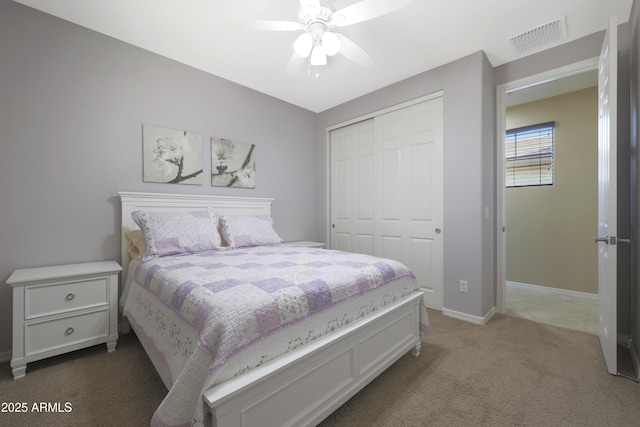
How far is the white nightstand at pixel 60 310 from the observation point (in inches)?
68.8

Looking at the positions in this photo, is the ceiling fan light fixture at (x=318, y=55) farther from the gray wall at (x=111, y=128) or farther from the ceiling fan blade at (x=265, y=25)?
the gray wall at (x=111, y=128)

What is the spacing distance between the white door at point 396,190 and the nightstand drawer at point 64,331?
9.14ft

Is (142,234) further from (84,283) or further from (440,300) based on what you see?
(440,300)

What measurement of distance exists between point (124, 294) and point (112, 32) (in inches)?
88.5

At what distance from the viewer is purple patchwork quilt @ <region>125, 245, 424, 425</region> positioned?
3.46ft

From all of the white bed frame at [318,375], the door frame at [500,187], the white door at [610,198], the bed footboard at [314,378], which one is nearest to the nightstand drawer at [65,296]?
the white bed frame at [318,375]

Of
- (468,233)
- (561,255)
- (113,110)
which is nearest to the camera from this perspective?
(113,110)

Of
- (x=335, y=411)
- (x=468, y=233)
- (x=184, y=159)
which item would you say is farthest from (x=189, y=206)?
(x=468, y=233)

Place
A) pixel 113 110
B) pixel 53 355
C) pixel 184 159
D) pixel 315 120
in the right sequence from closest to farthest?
pixel 53 355
pixel 113 110
pixel 184 159
pixel 315 120

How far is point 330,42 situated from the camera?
77.3 inches

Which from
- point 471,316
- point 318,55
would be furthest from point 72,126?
point 471,316

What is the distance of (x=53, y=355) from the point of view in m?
1.88

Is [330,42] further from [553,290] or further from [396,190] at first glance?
[553,290]

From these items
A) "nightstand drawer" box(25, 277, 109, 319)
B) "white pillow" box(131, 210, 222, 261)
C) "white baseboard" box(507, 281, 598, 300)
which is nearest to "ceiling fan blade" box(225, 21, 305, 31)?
"white pillow" box(131, 210, 222, 261)
